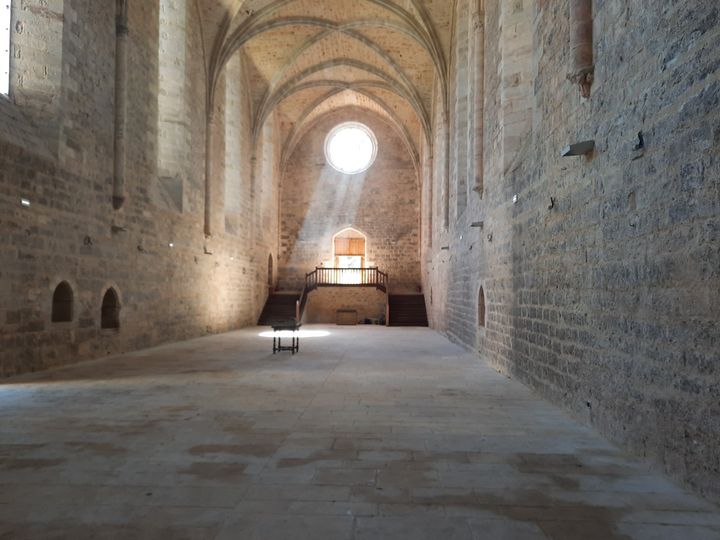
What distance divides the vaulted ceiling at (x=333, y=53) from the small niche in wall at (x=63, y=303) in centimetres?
821

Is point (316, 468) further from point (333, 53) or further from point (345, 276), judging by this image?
point (345, 276)

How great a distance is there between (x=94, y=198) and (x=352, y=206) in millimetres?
16078

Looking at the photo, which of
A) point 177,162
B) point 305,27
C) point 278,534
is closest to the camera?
point 278,534

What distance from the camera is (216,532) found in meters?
2.39

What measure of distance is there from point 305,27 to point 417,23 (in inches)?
159

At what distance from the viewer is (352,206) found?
78.6 ft

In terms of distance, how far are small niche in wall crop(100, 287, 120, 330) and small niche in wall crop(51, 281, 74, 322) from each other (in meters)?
1.27

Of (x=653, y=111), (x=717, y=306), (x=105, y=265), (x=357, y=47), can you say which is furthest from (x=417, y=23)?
(x=717, y=306)

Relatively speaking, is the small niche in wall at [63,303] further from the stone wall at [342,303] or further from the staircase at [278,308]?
the stone wall at [342,303]

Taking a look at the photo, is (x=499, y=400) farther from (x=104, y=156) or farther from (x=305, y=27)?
(x=305, y=27)

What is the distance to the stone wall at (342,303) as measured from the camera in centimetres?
2097

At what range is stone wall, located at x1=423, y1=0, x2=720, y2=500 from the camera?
2795 mm

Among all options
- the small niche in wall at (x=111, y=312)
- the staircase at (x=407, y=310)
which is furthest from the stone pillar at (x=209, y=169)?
the staircase at (x=407, y=310)

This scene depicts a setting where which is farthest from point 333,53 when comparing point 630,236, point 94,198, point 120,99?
point 630,236
